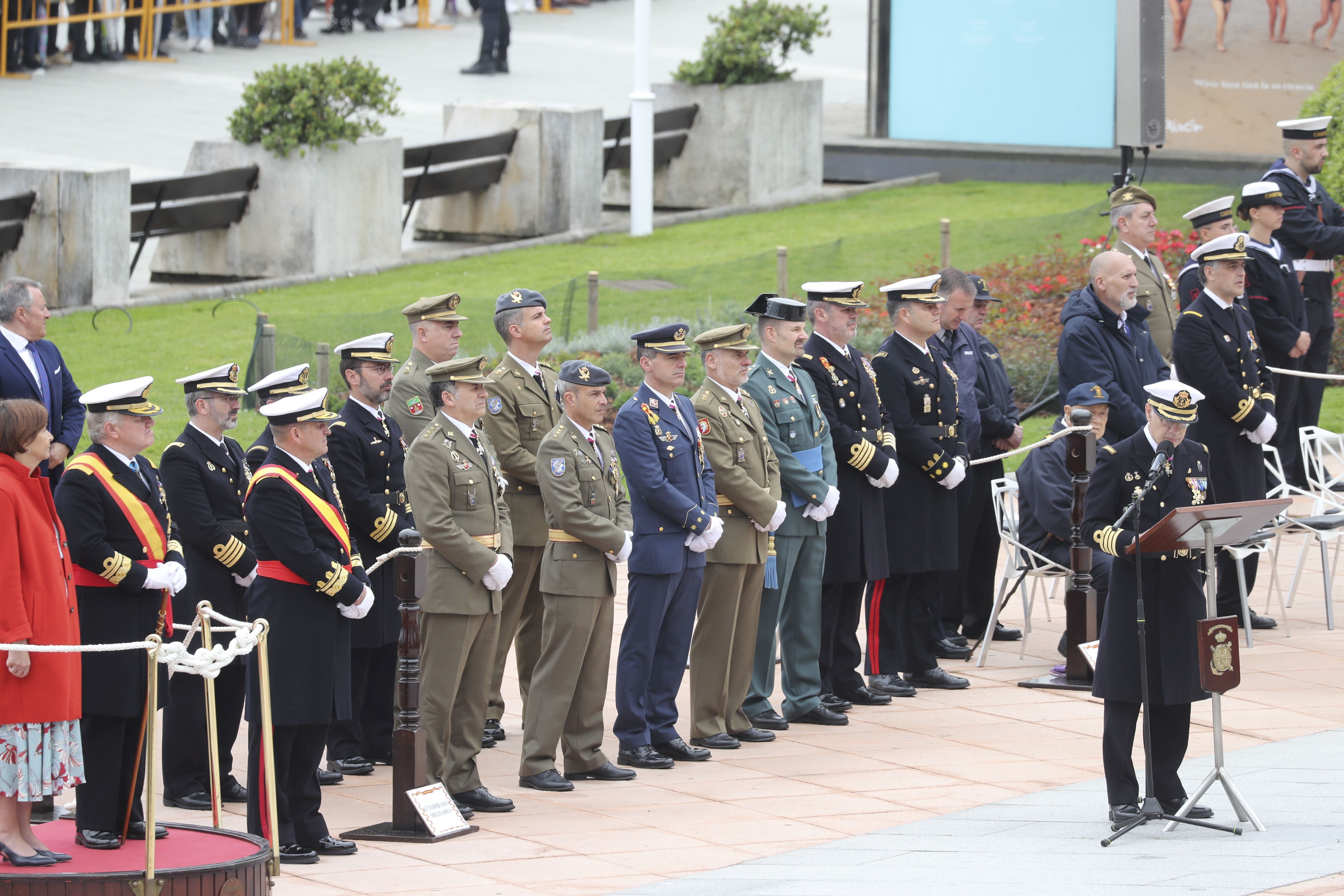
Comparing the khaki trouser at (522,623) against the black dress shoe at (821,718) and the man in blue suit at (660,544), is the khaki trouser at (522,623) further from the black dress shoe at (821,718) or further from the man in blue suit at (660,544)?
the black dress shoe at (821,718)

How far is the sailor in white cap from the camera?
491 inches

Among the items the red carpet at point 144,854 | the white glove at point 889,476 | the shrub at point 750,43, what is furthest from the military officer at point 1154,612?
the shrub at point 750,43

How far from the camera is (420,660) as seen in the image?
8062 millimetres

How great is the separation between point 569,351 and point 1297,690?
288 inches

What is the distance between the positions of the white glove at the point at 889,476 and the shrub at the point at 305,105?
1064 centimetres

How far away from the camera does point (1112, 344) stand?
10.5m

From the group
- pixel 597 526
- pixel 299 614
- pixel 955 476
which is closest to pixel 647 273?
pixel 955 476

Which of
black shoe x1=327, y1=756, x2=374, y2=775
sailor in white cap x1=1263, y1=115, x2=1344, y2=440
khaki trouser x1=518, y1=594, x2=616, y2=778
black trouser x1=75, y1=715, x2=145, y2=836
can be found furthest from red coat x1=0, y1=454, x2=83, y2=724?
sailor in white cap x1=1263, y1=115, x2=1344, y2=440

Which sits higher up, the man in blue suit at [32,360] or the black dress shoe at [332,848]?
the man in blue suit at [32,360]

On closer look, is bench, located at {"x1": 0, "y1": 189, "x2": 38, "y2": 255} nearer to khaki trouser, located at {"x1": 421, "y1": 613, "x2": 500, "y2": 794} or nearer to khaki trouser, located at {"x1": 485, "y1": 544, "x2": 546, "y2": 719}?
khaki trouser, located at {"x1": 485, "y1": 544, "x2": 546, "y2": 719}

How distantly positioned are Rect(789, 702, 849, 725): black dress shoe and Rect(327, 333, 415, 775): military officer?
6.93 ft

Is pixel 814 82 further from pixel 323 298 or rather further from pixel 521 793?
pixel 521 793

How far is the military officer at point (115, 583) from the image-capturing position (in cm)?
713

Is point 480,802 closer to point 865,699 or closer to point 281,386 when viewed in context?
point 281,386
